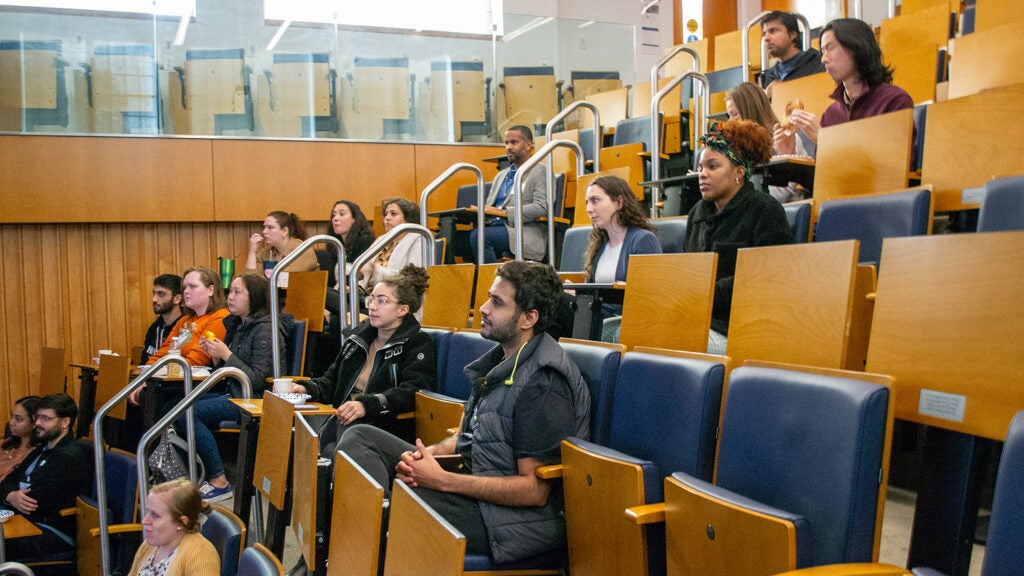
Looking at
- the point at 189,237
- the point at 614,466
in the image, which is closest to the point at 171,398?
the point at 189,237

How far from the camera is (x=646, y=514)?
1426 millimetres

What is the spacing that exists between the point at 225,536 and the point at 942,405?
1.61 meters

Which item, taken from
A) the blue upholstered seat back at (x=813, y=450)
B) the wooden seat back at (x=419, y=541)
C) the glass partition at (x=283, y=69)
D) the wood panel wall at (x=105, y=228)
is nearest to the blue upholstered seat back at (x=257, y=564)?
the wooden seat back at (x=419, y=541)

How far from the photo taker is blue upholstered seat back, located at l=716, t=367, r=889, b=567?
3.85ft

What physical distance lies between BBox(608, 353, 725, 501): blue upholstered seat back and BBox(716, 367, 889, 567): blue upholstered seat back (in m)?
0.07

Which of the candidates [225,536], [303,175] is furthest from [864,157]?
[303,175]

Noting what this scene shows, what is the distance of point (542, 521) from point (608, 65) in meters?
5.28

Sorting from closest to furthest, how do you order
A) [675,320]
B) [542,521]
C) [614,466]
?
1. [614,466]
2. [542,521]
3. [675,320]

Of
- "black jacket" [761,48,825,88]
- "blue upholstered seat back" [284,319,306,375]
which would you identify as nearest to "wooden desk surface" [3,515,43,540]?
"blue upholstered seat back" [284,319,306,375]

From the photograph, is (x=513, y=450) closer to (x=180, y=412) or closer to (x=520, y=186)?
(x=180, y=412)

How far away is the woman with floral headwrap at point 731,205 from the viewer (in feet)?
7.42

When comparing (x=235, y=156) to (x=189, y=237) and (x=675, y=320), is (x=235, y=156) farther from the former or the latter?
(x=675, y=320)

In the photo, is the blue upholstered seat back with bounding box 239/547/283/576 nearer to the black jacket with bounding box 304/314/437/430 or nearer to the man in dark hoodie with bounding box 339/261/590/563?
the man in dark hoodie with bounding box 339/261/590/563

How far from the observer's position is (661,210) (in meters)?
3.81
